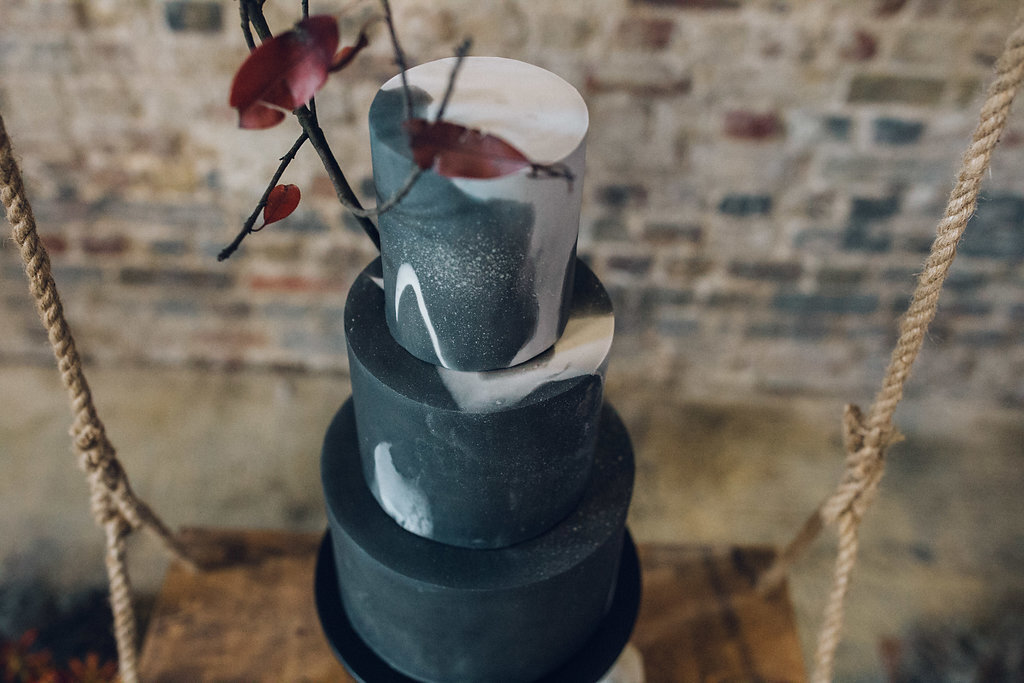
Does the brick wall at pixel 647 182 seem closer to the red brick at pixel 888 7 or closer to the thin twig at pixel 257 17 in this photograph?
the red brick at pixel 888 7

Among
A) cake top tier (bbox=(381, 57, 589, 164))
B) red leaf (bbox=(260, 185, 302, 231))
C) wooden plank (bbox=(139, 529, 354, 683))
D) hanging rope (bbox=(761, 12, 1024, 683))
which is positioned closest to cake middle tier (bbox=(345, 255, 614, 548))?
red leaf (bbox=(260, 185, 302, 231))

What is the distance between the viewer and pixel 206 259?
1.67 meters

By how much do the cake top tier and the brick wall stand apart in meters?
0.73

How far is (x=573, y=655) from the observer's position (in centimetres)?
90

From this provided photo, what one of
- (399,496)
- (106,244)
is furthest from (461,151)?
(106,244)

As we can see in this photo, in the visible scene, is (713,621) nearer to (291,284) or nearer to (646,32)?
(646,32)

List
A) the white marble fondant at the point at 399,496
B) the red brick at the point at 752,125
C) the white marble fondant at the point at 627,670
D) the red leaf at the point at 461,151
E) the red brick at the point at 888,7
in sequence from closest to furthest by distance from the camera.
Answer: the red leaf at the point at 461,151 < the white marble fondant at the point at 399,496 < the white marble fondant at the point at 627,670 < the red brick at the point at 888,7 < the red brick at the point at 752,125

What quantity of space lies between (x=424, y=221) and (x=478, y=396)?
165mm

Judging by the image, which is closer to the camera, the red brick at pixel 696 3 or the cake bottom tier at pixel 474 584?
the cake bottom tier at pixel 474 584

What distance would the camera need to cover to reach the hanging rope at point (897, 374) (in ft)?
2.16

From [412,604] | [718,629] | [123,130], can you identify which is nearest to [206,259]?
[123,130]

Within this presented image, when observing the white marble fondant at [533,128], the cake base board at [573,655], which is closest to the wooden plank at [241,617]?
the cake base board at [573,655]

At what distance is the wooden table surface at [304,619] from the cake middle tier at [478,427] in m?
0.45

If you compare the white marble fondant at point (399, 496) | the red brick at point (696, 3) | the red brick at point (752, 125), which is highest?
the red brick at point (696, 3)
